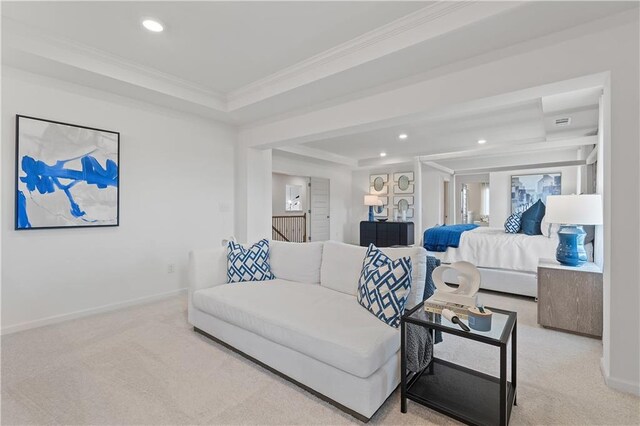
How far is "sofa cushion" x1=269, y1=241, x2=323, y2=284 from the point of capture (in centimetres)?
282

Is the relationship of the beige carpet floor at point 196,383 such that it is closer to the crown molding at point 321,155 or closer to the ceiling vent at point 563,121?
the ceiling vent at point 563,121

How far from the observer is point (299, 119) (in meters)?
3.83

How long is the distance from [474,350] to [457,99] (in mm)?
2046

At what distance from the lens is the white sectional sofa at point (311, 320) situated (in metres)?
1.68

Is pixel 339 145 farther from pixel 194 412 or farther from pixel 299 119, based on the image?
pixel 194 412

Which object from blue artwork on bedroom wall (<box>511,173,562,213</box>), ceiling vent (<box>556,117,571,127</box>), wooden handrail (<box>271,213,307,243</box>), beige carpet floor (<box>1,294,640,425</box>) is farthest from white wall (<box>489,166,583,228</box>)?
wooden handrail (<box>271,213,307,243</box>)

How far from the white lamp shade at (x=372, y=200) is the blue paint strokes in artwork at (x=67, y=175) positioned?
237 inches

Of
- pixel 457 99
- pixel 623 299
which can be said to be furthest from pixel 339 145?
pixel 623 299

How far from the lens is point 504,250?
4043 millimetres

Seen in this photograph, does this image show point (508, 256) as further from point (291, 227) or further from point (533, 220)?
point (291, 227)

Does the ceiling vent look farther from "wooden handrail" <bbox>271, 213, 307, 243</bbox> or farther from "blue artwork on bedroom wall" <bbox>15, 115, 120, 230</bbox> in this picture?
"wooden handrail" <bbox>271, 213, 307, 243</bbox>

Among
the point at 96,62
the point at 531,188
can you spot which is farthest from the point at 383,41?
the point at 531,188

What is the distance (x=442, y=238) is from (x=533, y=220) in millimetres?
1172

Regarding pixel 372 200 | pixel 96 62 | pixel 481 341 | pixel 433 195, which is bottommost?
pixel 481 341
